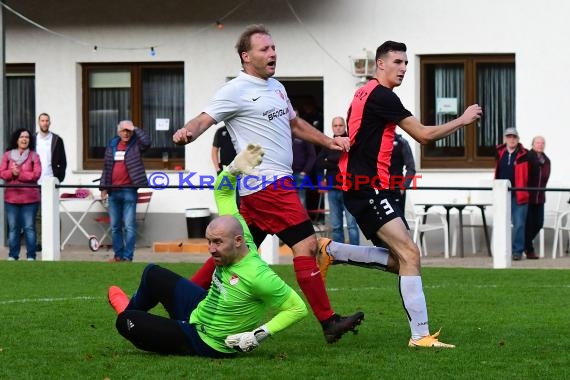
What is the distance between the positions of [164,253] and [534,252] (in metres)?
5.81

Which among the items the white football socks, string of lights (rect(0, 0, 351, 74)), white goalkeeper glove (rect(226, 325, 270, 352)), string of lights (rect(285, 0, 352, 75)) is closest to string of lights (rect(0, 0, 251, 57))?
string of lights (rect(0, 0, 351, 74))

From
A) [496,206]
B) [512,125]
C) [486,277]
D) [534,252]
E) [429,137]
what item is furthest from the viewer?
[512,125]

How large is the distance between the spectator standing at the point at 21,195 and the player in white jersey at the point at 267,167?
10.7 m

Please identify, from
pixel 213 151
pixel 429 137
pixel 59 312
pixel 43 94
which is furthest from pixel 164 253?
pixel 429 137

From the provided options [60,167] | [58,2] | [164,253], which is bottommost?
[164,253]

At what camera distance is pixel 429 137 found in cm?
959

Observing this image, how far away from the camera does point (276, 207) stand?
9805mm

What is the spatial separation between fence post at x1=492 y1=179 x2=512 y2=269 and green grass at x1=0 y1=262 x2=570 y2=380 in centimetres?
219

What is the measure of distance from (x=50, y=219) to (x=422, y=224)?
20.1 ft

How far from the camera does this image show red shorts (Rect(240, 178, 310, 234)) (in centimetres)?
980

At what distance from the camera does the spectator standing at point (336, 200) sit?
802 inches

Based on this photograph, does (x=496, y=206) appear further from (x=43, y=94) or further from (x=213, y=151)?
(x=43, y=94)

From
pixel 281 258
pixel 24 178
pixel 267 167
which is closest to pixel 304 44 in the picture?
pixel 281 258

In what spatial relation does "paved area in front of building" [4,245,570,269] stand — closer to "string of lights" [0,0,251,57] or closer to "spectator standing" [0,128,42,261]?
"spectator standing" [0,128,42,261]
